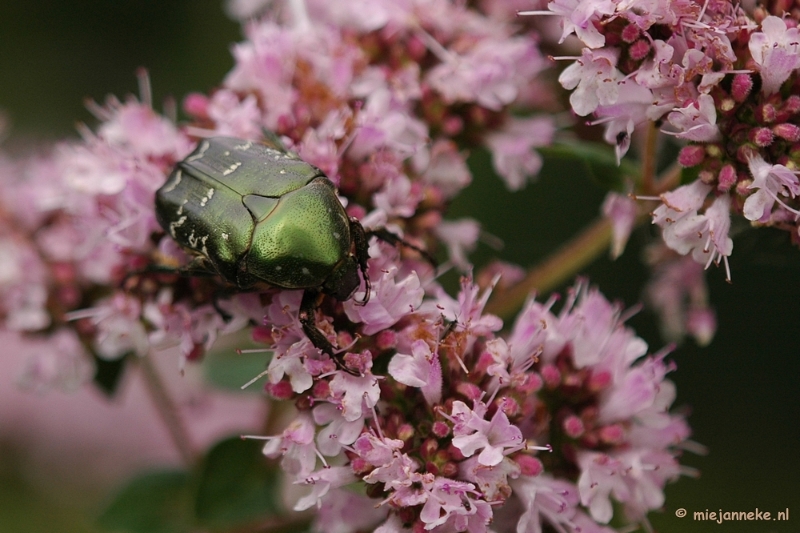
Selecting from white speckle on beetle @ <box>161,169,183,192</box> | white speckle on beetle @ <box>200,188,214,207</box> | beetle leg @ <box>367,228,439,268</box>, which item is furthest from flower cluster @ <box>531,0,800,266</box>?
white speckle on beetle @ <box>161,169,183,192</box>

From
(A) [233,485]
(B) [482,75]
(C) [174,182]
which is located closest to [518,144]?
(B) [482,75]

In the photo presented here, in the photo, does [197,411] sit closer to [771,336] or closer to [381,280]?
[381,280]

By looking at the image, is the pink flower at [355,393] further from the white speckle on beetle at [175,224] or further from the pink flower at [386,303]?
the white speckle on beetle at [175,224]

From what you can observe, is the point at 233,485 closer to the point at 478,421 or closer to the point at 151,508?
the point at 151,508

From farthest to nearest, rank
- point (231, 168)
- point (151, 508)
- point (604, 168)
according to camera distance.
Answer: point (151, 508), point (604, 168), point (231, 168)

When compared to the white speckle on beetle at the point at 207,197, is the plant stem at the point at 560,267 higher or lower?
lower

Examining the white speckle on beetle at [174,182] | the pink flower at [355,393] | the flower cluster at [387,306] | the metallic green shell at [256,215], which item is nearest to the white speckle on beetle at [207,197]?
the metallic green shell at [256,215]

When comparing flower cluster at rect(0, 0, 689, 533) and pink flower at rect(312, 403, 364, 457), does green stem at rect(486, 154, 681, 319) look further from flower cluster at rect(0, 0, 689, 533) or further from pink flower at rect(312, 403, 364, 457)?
pink flower at rect(312, 403, 364, 457)
